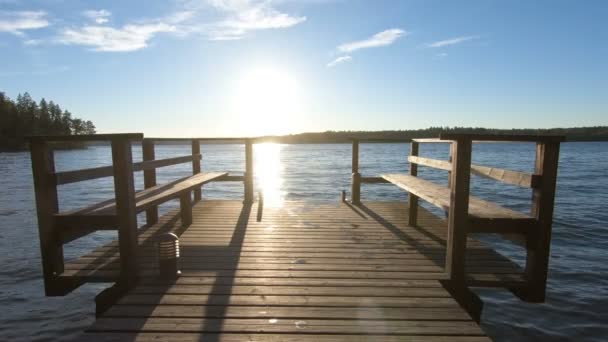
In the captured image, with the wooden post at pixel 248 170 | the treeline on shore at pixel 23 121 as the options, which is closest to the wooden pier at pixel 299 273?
the wooden post at pixel 248 170

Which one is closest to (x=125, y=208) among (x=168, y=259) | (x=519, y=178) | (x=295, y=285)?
(x=168, y=259)

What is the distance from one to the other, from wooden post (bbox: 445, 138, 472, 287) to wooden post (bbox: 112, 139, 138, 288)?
Result: 3457 millimetres

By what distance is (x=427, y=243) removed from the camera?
5.11m

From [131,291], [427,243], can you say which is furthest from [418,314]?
[131,291]

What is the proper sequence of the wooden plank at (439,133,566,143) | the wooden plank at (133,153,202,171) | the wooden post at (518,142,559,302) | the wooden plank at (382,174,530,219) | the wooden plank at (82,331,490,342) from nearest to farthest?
1. the wooden plank at (82,331,490,342)
2. the wooden plank at (439,133,566,143)
3. the wooden post at (518,142,559,302)
4. the wooden plank at (382,174,530,219)
5. the wooden plank at (133,153,202,171)

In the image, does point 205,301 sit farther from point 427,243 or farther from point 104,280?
point 427,243

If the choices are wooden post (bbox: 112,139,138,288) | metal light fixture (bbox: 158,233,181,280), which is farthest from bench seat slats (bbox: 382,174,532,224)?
wooden post (bbox: 112,139,138,288)

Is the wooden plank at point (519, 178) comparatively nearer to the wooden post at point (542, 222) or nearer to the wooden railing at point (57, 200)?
the wooden post at point (542, 222)

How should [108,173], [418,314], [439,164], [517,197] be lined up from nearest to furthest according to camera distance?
[418,314] → [108,173] → [439,164] → [517,197]

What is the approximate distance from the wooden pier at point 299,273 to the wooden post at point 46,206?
1 cm

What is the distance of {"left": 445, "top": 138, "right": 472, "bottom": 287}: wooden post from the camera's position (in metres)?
3.49

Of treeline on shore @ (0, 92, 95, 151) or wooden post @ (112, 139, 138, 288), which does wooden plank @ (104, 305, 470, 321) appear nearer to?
wooden post @ (112, 139, 138, 288)

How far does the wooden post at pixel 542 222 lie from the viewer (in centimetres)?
345

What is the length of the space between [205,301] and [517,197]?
60.0ft
